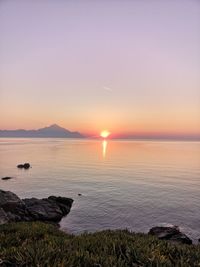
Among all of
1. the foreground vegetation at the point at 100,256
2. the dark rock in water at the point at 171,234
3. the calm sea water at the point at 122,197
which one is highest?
the foreground vegetation at the point at 100,256

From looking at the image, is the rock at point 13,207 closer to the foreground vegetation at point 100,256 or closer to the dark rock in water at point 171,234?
the dark rock in water at point 171,234

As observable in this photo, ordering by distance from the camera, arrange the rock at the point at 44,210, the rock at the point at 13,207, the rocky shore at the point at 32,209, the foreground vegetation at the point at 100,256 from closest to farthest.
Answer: the foreground vegetation at the point at 100,256 < the rock at the point at 13,207 < the rocky shore at the point at 32,209 < the rock at the point at 44,210

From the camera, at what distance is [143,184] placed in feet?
170

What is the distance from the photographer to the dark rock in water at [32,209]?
29500mm

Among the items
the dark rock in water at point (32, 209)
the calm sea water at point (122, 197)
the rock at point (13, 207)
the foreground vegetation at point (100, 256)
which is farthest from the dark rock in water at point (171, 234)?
the foreground vegetation at point (100, 256)

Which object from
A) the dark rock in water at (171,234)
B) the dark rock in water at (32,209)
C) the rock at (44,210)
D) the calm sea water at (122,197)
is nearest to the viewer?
the dark rock in water at (171,234)

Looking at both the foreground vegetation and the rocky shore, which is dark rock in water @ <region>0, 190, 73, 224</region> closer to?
the rocky shore

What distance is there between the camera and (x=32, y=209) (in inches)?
1238

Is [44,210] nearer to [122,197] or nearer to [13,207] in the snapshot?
[13,207]

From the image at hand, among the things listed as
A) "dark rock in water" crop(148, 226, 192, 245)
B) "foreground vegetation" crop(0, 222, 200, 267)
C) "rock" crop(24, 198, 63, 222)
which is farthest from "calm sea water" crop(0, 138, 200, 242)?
"foreground vegetation" crop(0, 222, 200, 267)

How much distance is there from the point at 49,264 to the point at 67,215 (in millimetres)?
27509

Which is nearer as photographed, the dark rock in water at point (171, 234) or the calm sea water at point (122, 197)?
the dark rock in water at point (171, 234)

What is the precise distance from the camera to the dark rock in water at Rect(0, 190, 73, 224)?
29.5 m

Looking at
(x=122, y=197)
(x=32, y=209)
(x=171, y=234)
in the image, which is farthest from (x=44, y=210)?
(x=171, y=234)
